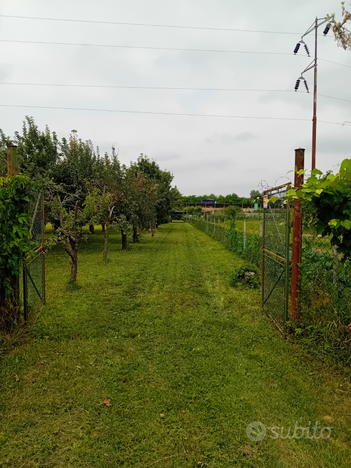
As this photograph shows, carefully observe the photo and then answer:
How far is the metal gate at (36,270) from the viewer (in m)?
4.90

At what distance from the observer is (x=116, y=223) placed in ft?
46.1

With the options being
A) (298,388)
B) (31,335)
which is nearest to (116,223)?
(31,335)

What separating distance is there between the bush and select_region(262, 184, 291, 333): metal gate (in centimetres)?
153

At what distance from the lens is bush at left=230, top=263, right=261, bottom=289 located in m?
7.95

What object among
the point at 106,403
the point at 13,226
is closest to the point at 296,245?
the point at 106,403

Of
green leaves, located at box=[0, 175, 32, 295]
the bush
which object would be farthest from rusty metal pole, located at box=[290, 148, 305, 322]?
green leaves, located at box=[0, 175, 32, 295]

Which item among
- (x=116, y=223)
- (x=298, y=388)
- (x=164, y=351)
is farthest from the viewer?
(x=116, y=223)

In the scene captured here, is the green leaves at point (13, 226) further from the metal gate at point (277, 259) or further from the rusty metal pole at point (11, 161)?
the metal gate at point (277, 259)

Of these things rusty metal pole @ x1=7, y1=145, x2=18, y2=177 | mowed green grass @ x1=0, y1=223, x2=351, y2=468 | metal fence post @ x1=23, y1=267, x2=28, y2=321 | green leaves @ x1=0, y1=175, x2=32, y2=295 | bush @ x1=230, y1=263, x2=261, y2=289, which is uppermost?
rusty metal pole @ x1=7, y1=145, x2=18, y2=177

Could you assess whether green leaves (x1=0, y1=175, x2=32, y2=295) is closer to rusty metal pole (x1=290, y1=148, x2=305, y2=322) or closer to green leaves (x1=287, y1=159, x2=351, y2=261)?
green leaves (x1=287, y1=159, x2=351, y2=261)

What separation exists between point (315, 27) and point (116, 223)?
10.3 metres

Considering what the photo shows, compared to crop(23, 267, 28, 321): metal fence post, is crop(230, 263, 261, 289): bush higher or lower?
lower

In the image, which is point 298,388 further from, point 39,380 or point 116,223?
point 116,223

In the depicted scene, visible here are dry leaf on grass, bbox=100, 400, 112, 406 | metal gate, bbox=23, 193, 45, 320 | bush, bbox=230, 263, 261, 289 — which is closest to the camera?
dry leaf on grass, bbox=100, 400, 112, 406
